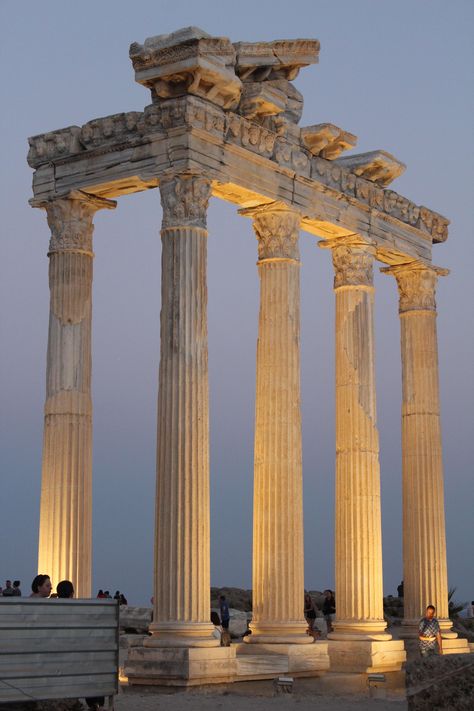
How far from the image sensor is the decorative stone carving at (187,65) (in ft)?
122

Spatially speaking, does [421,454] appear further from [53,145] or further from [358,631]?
[53,145]

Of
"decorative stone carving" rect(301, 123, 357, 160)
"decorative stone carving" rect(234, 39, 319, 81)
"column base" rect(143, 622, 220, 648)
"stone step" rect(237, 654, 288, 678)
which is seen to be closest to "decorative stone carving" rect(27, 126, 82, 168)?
"decorative stone carving" rect(234, 39, 319, 81)

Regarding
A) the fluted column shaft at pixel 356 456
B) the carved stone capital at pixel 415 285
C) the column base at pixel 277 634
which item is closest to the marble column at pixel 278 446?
the column base at pixel 277 634

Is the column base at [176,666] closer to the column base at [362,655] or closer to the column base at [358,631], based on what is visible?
the column base at [362,655]

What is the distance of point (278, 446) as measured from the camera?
135 ft

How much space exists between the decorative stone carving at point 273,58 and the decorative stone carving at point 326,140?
191 centimetres

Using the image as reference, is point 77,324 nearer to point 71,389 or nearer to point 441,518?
point 71,389

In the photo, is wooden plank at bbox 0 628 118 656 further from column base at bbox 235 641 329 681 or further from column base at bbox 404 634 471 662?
column base at bbox 404 634 471 662

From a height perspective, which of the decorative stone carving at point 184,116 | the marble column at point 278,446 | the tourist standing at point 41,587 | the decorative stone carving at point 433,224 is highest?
the decorative stone carving at point 433,224

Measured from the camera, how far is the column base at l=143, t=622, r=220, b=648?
117ft

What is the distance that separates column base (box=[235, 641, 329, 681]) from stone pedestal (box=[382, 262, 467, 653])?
9.50 meters

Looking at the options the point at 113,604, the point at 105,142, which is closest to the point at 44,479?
the point at 105,142

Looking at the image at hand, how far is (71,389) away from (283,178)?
9.85 metres

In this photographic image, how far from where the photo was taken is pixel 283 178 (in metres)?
42.6
